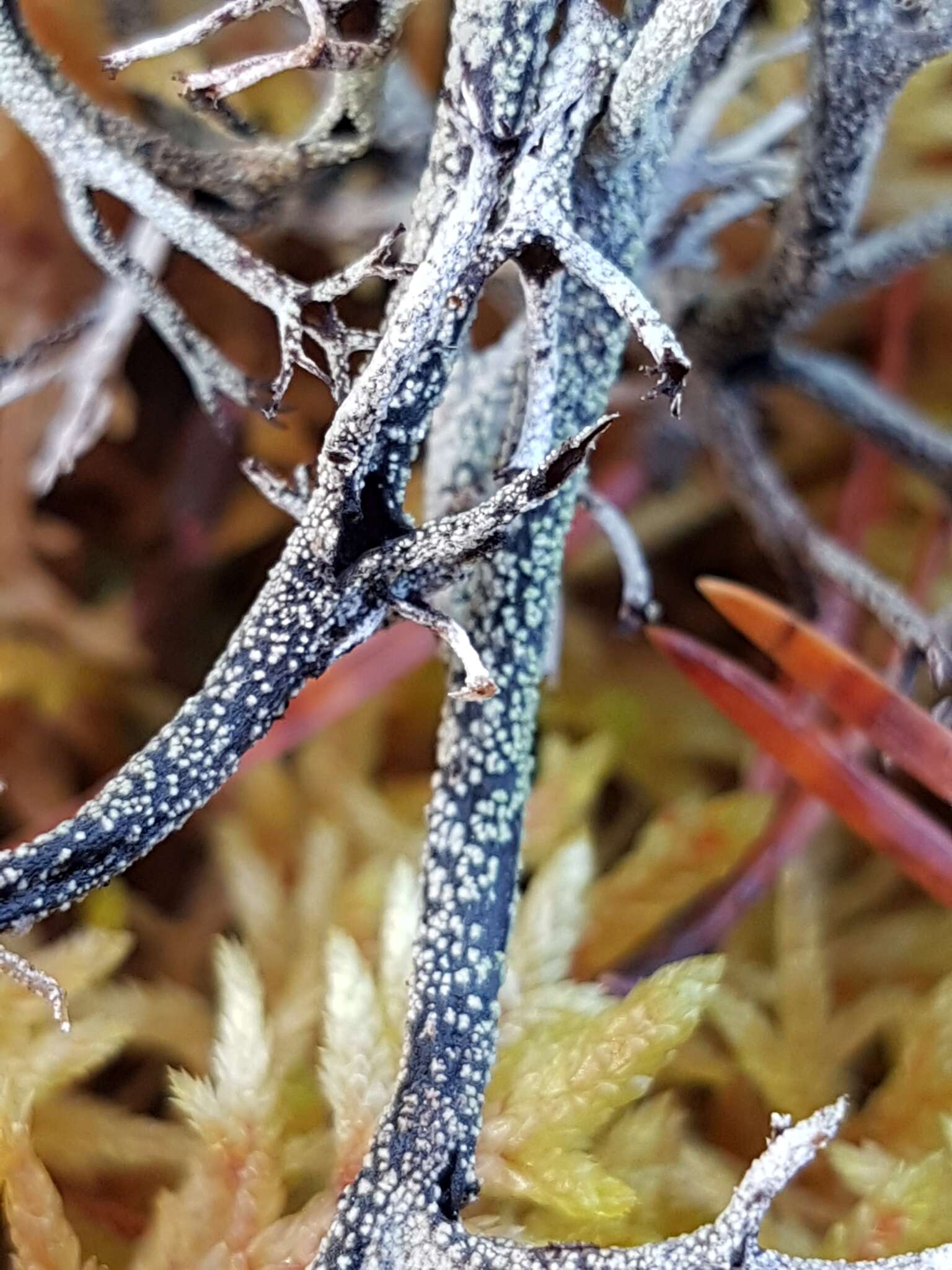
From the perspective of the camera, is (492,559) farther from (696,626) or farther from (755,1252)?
(696,626)

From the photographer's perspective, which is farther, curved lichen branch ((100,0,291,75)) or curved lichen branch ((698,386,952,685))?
curved lichen branch ((698,386,952,685))

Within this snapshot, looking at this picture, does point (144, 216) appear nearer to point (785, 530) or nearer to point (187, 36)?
point (187, 36)

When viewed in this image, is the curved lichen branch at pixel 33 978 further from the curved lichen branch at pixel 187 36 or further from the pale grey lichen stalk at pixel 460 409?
the curved lichen branch at pixel 187 36

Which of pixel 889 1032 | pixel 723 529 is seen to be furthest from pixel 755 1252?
pixel 723 529

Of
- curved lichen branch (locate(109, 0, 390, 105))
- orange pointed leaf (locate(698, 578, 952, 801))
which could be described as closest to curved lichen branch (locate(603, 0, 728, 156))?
curved lichen branch (locate(109, 0, 390, 105))

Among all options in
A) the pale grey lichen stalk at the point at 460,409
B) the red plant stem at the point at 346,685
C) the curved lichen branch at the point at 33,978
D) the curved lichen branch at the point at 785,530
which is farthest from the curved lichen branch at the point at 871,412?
the curved lichen branch at the point at 33,978

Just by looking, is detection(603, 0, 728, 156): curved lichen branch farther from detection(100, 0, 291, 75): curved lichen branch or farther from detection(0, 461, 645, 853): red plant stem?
detection(0, 461, 645, 853): red plant stem

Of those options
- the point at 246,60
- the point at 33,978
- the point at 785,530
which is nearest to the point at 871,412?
the point at 785,530
